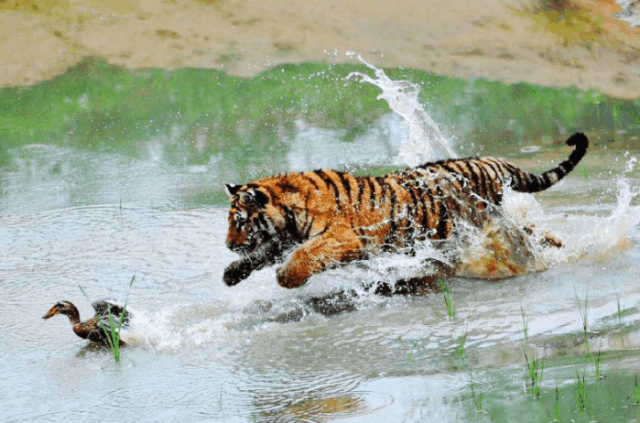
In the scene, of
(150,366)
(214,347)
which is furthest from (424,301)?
(150,366)

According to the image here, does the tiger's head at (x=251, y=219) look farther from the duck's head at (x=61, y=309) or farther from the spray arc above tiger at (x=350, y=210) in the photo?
the duck's head at (x=61, y=309)

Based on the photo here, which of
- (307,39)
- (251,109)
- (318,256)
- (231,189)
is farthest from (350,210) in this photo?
(307,39)

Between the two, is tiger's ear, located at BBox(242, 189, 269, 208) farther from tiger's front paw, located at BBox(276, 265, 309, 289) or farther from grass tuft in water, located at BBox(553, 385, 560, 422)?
grass tuft in water, located at BBox(553, 385, 560, 422)

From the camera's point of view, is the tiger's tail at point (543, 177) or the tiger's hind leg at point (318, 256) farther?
the tiger's tail at point (543, 177)

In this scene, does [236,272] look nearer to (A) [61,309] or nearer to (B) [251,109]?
(A) [61,309]

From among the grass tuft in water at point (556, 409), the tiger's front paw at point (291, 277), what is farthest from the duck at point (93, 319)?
the grass tuft in water at point (556, 409)

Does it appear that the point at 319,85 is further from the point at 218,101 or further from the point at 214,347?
the point at 214,347

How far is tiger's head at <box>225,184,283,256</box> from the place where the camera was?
14.9 feet

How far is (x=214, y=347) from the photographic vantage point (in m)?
4.01

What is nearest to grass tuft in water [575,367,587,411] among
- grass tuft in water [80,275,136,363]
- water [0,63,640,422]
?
water [0,63,640,422]

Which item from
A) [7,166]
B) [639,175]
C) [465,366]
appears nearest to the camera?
Answer: [465,366]

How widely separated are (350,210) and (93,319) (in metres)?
1.36

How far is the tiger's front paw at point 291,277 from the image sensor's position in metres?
4.47

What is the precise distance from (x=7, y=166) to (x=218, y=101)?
6.15 feet
